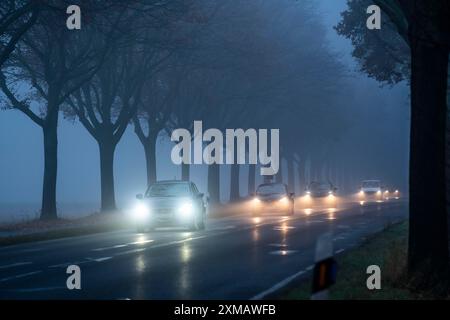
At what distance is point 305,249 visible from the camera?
22922 millimetres

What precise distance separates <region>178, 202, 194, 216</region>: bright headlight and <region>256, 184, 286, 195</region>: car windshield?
16.3 metres

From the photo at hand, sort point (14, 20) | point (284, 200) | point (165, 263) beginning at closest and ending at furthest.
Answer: point (165, 263) < point (14, 20) < point (284, 200)

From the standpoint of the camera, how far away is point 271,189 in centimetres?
4762

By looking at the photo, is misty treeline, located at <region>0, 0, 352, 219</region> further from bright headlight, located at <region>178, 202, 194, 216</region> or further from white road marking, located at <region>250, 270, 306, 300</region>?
white road marking, located at <region>250, 270, 306, 300</region>

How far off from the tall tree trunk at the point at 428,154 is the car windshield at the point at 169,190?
18745mm

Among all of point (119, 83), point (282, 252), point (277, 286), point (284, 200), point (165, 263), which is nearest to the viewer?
point (277, 286)

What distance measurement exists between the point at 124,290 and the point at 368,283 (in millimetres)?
3812

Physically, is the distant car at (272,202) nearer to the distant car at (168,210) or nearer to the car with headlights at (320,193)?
the distant car at (168,210)

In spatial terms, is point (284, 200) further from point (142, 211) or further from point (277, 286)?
point (277, 286)

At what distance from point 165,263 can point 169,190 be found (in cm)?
1366

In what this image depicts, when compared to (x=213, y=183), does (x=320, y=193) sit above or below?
below

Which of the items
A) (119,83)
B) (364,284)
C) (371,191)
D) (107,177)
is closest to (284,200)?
(107,177)
